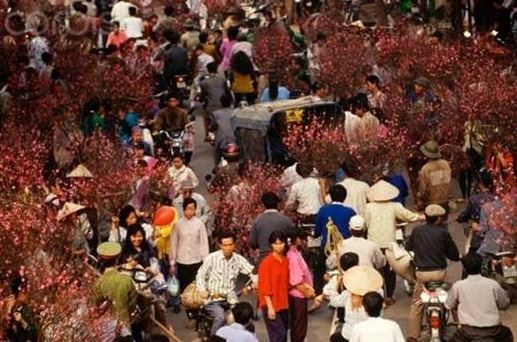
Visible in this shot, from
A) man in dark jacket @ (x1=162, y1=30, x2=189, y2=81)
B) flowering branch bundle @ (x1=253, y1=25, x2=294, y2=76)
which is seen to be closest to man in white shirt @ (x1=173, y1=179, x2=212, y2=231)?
flowering branch bundle @ (x1=253, y1=25, x2=294, y2=76)

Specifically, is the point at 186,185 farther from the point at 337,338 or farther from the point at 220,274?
the point at 337,338

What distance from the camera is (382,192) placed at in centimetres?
1745

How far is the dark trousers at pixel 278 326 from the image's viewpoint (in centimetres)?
1559

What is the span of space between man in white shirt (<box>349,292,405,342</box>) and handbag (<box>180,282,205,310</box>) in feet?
9.44

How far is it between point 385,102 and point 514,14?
8386 millimetres

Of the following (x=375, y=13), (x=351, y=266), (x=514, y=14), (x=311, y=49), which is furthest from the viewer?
(x=375, y=13)

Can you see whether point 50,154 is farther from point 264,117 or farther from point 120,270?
point 120,270

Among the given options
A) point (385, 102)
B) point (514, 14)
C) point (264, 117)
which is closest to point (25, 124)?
point (264, 117)

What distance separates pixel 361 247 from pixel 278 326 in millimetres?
1176

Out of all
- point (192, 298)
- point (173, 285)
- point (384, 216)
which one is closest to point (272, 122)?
point (384, 216)

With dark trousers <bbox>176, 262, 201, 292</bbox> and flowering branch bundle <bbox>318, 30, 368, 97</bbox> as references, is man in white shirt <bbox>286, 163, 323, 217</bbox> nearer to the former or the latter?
dark trousers <bbox>176, 262, 201, 292</bbox>

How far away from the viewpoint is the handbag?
15.9 metres

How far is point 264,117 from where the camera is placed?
2205cm

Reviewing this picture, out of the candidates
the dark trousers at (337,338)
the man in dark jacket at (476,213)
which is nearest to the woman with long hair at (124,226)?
the dark trousers at (337,338)
